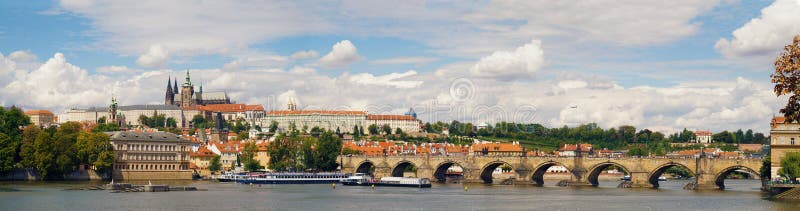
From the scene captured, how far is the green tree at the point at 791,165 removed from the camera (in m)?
73.4

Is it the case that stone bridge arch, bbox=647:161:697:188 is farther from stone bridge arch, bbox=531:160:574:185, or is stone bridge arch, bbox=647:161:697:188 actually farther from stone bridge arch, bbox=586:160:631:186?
stone bridge arch, bbox=531:160:574:185

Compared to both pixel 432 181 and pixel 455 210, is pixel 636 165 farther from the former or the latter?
pixel 455 210

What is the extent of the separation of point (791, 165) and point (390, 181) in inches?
1576

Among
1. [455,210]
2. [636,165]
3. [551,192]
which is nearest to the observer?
[455,210]

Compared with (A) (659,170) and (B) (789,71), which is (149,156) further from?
(B) (789,71)

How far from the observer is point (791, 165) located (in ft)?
243

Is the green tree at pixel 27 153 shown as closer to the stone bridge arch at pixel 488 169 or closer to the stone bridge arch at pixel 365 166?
the stone bridge arch at pixel 365 166

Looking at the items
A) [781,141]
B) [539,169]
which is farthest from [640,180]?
[781,141]

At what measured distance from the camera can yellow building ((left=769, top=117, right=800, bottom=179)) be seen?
265ft

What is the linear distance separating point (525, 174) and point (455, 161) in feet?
28.7

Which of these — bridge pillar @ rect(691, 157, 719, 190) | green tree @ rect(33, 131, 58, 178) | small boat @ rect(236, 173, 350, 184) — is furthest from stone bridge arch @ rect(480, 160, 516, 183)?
green tree @ rect(33, 131, 58, 178)

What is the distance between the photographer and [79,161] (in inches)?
4181

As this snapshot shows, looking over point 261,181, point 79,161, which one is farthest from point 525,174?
point 79,161

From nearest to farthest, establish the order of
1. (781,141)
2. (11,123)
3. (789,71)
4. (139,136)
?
(789,71) < (781,141) < (11,123) < (139,136)
